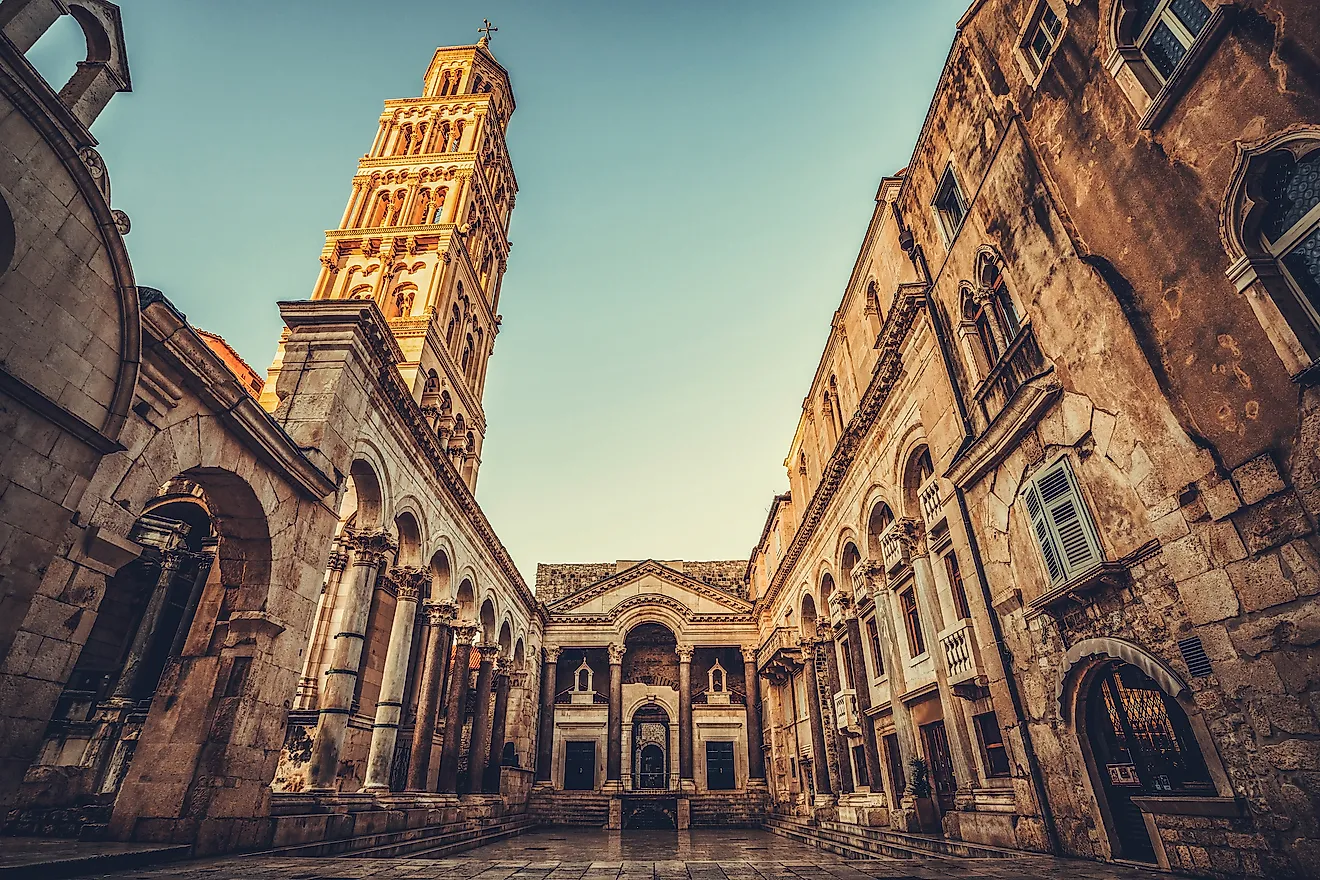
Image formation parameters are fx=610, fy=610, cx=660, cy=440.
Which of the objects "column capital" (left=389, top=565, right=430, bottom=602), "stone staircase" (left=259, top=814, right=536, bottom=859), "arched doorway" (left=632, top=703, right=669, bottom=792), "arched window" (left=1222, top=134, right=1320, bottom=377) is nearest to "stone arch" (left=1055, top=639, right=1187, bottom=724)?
"arched window" (left=1222, top=134, right=1320, bottom=377)

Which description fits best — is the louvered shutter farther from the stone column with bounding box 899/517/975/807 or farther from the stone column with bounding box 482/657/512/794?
the stone column with bounding box 482/657/512/794

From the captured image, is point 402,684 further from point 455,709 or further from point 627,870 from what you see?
point 627,870

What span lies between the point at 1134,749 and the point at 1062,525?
2.85m

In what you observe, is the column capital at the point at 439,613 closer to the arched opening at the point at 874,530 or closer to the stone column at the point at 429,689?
the stone column at the point at 429,689

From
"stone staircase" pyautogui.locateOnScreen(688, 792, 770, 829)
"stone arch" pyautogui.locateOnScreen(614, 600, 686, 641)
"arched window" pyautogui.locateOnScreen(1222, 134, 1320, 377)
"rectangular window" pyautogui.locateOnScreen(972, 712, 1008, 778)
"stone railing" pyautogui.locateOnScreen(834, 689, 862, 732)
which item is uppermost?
"stone arch" pyautogui.locateOnScreen(614, 600, 686, 641)

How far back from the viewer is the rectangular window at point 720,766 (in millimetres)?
30578

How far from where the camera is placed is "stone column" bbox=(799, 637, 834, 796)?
20.5 meters

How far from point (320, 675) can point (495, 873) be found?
37.2ft

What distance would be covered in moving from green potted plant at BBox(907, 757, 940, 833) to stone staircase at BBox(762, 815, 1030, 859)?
668 mm

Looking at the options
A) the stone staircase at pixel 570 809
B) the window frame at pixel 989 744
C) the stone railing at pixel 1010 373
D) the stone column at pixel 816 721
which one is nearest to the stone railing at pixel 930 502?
the stone railing at pixel 1010 373

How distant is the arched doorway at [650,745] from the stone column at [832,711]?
551 inches

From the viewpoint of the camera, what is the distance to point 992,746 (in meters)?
11.4

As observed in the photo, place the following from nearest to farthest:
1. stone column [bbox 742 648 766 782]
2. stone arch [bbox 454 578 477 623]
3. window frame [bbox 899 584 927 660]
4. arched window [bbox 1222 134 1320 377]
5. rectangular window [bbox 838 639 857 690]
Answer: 1. arched window [bbox 1222 134 1320 377]
2. window frame [bbox 899 584 927 660]
3. rectangular window [bbox 838 639 857 690]
4. stone arch [bbox 454 578 477 623]
5. stone column [bbox 742 648 766 782]

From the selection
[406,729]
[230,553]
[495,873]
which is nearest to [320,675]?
[406,729]
